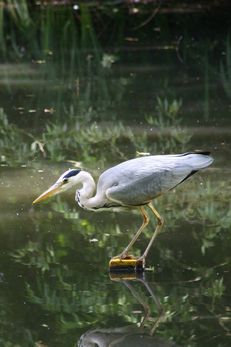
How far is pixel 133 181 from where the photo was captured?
5.91 meters

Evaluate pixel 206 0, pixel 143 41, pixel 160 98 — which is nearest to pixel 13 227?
pixel 160 98

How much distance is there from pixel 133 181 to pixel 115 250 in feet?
2.39

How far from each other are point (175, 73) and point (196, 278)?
8215 mm

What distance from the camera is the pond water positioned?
5086mm

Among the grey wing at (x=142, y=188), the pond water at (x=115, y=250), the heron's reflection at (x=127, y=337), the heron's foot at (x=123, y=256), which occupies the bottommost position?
the pond water at (x=115, y=250)

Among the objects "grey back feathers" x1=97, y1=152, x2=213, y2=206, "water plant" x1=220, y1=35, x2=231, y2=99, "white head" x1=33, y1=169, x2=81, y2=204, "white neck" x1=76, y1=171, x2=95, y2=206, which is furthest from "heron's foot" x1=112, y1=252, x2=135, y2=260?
"water plant" x1=220, y1=35, x2=231, y2=99

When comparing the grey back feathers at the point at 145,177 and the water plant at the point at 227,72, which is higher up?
the grey back feathers at the point at 145,177

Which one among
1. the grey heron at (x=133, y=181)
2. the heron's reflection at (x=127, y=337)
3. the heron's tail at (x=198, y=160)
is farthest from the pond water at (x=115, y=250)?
the heron's tail at (x=198, y=160)

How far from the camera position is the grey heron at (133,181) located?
5922mm

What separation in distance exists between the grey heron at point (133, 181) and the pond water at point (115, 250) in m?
0.39

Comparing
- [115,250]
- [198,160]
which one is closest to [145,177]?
A: [198,160]

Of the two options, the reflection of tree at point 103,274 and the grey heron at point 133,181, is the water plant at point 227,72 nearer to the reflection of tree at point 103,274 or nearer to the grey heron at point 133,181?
the reflection of tree at point 103,274

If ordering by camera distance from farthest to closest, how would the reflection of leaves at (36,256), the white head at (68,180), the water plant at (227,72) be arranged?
1. the water plant at (227,72)
2. the reflection of leaves at (36,256)
3. the white head at (68,180)

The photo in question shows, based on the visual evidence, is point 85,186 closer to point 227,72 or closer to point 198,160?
point 198,160
